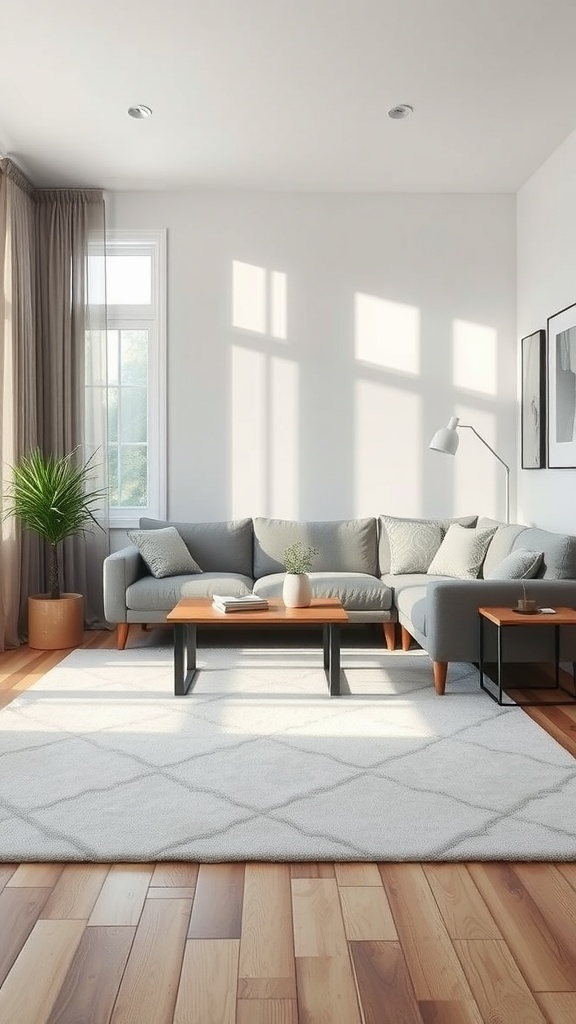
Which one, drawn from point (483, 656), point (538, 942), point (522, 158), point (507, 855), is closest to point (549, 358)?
point (522, 158)

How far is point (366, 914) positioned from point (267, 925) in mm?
244

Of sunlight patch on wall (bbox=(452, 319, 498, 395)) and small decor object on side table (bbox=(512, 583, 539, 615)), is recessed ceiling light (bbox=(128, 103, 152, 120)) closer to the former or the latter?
sunlight patch on wall (bbox=(452, 319, 498, 395))

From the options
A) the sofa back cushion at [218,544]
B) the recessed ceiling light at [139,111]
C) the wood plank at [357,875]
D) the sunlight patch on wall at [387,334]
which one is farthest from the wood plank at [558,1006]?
the sunlight patch on wall at [387,334]

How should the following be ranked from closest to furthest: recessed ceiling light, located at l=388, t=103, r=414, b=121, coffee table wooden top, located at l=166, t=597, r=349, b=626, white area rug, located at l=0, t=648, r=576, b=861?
1. white area rug, located at l=0, t=648, r=576, b=861
2. coffee table wooden top, located at l=166, t=597, r=349, b=626
3. recessed ceiling light, located at l=388, t=103, r=414, b=121

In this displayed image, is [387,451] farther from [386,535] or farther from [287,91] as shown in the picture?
[287,91]

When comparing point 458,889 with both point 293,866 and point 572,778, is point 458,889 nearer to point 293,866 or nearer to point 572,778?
point 293,866

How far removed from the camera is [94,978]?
186 centimetres

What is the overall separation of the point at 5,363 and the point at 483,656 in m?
3.35

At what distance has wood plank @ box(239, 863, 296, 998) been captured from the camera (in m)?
1.90

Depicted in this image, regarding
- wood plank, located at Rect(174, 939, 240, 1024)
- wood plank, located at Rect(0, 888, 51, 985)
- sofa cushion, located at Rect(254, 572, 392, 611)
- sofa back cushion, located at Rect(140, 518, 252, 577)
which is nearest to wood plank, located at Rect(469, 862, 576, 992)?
wood plank, located at Rect(174, 939, 240, 1024)

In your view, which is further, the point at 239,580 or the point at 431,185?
the point at 431,185

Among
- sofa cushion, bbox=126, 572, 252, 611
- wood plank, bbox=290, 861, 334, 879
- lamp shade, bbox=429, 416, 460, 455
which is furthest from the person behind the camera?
lamp shade, bbox=429, 416, 460, 455

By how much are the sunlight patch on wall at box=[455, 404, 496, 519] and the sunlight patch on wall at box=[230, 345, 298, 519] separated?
112cm

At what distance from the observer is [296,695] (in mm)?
4312
